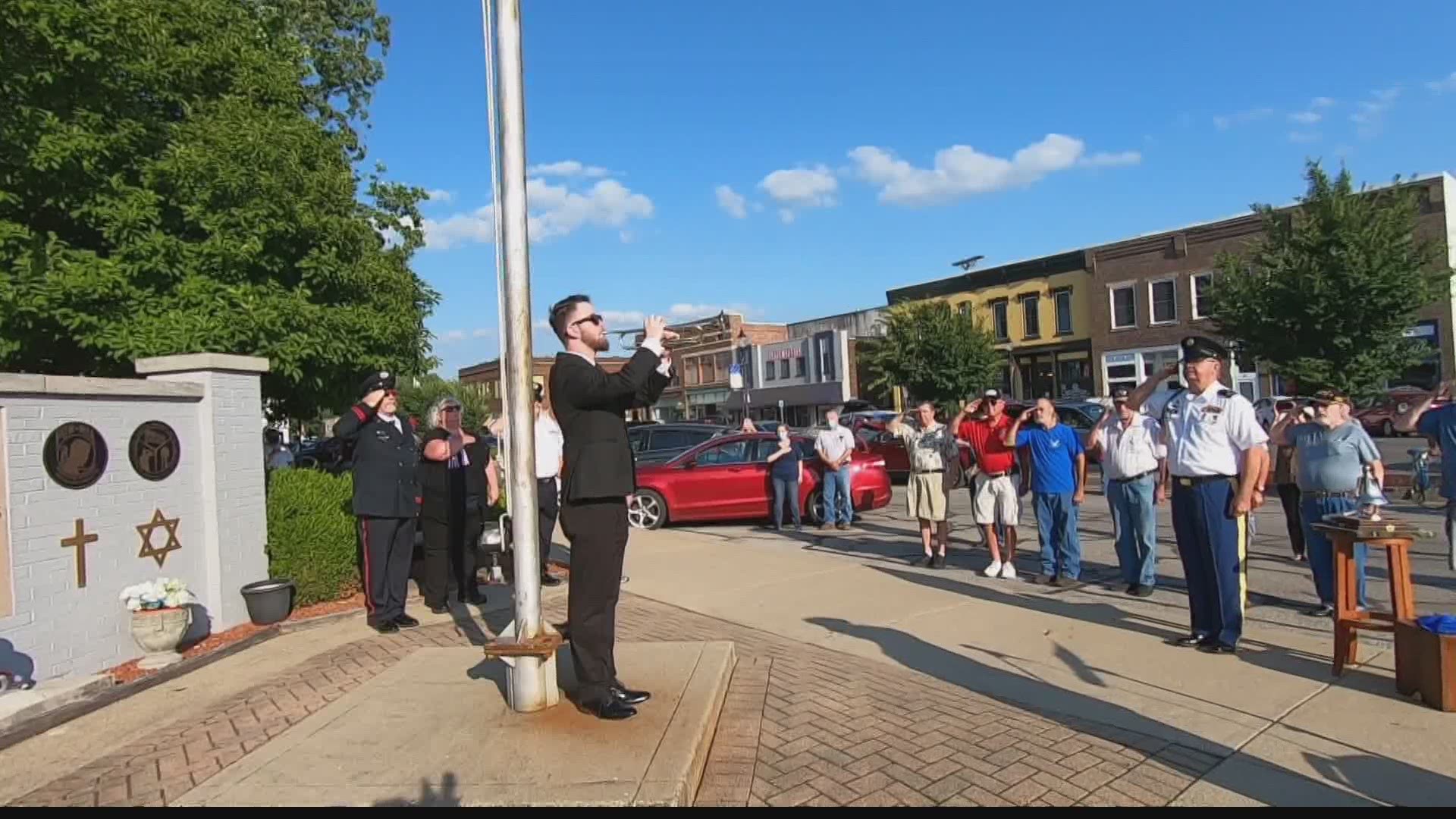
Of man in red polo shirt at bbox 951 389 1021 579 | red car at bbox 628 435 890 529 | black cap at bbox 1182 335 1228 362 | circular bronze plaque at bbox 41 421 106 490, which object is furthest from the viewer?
red car at bbox 628 435 890 529

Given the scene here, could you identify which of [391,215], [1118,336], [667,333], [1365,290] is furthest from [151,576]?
[1118,336]

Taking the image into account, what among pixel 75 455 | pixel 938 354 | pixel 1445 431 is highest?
pixel 938 354

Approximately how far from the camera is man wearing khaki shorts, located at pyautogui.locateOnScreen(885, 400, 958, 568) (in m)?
8.98

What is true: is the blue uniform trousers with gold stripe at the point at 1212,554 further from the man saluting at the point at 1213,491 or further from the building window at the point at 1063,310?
the building window at the point at 1063,310

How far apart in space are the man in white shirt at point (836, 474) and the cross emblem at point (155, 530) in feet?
25.2

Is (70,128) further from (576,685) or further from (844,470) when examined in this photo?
(844,470)

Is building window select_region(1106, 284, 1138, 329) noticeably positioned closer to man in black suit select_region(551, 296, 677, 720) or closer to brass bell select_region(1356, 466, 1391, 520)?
brass bell select_region(1356, 466, 1391, 520)

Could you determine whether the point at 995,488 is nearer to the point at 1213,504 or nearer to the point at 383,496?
the point at 1213,504

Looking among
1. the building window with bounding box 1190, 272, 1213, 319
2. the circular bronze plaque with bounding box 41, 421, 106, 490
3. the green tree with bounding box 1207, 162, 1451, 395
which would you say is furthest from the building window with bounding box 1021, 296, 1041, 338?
the circular bronze plaque with bounding box 41, 421, 106, 490

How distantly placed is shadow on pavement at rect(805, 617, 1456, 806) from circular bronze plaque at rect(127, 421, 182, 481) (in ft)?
17.1

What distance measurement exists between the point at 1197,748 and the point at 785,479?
859 centimetres

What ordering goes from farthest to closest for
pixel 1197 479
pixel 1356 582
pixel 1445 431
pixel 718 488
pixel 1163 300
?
pixel 1163 300 → pixel 718 488 → pixel 1445 431 → pixel 1197 479 → pixel 1356 582

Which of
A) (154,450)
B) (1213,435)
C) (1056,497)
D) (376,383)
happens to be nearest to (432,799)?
(376,383)

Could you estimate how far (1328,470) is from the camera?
251 inches
